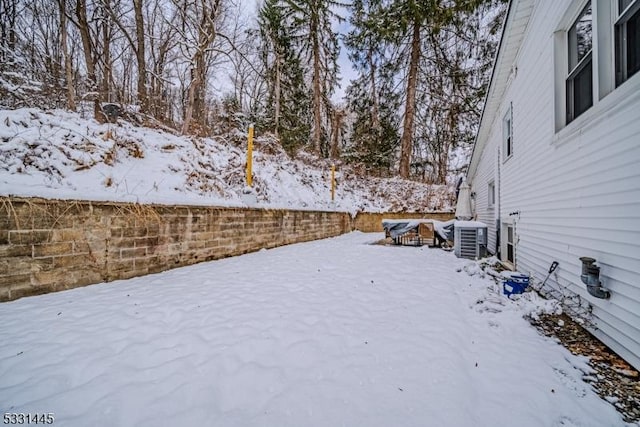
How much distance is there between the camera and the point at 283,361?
1664 mm

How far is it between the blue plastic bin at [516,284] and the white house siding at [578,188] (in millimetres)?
309

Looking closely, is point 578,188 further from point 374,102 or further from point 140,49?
point 374,102

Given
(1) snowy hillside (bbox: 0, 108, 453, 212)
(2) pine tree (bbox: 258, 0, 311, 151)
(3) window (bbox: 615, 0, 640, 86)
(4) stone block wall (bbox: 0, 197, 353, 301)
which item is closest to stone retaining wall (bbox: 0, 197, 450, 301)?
(4) stone block wall (bbox: 0, 197, 353, 301)

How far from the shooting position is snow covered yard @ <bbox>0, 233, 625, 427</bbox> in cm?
126

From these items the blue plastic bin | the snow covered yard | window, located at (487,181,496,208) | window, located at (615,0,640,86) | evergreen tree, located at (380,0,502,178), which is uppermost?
evergreen tree, located at (380,0,502,178)

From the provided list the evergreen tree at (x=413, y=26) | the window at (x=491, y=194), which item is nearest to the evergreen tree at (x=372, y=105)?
the evergreen tree at (x=413, y=26)

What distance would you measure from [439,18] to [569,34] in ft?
31.2

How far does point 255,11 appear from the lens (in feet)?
42.9

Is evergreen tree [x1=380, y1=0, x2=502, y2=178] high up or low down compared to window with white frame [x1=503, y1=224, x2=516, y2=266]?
up

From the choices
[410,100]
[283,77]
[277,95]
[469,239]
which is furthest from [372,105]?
[469,239]

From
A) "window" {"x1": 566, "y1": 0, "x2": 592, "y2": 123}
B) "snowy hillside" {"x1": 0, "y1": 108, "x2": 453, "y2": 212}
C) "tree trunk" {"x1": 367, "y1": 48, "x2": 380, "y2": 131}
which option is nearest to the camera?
"window" {"x1": 566, "y1": 0, "x2": 592, "y2": 123}

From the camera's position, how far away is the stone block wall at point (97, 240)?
7.91 ft

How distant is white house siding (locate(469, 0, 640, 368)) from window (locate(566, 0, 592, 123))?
7.6 inches

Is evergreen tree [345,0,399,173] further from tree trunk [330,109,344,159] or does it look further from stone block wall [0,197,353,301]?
stone block wall [0,197,353,301]
